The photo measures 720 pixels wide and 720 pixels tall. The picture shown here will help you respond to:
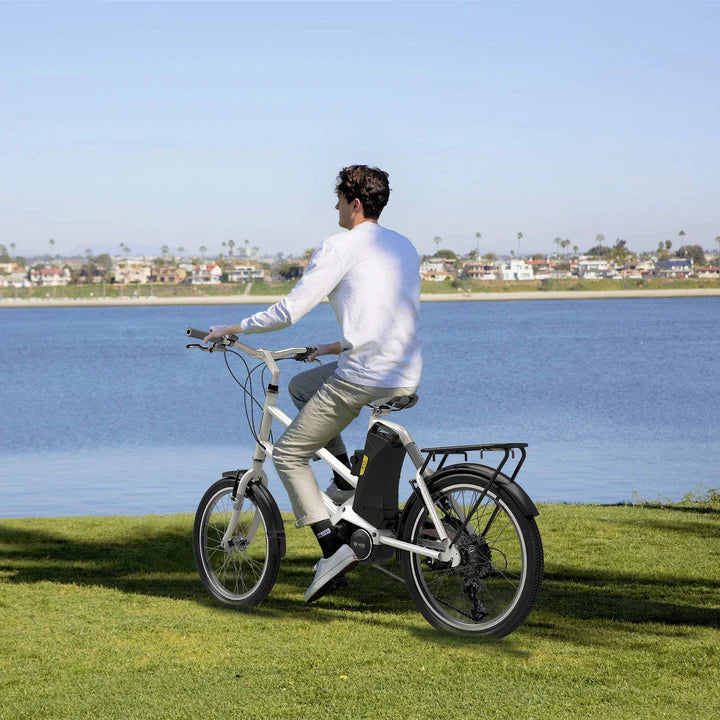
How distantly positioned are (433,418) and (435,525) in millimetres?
30202

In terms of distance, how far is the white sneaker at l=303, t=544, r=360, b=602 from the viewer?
5.29 m

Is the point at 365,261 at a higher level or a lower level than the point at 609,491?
higher

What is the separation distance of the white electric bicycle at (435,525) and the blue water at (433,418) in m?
10.4

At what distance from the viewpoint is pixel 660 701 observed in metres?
4.05

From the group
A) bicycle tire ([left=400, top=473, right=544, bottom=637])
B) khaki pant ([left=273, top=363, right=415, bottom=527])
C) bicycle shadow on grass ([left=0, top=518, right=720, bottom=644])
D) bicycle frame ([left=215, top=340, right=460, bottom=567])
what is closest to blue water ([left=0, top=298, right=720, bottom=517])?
bicycle shadow on grass ([left=0, top=518, right=720, bottom=644])

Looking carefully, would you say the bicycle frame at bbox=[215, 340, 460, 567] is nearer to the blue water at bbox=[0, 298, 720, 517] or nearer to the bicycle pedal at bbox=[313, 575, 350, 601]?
the bicycle pedal at bbox=[313, 575, 350, 601]

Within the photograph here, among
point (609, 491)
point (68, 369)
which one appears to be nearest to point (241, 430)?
point (609, 491)

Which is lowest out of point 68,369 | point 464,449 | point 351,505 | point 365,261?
point 68,369

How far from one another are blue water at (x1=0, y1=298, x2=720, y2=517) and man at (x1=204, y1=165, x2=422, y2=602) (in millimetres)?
10647

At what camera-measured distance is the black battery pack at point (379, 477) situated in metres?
5.13

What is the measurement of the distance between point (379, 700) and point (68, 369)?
200ft

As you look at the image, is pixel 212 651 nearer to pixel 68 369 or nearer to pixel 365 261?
pixel 365 261

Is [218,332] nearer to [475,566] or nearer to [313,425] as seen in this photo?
[313,425]

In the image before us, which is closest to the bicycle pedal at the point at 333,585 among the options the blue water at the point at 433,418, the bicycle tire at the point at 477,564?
the bicycle tire at the point at 477,564
